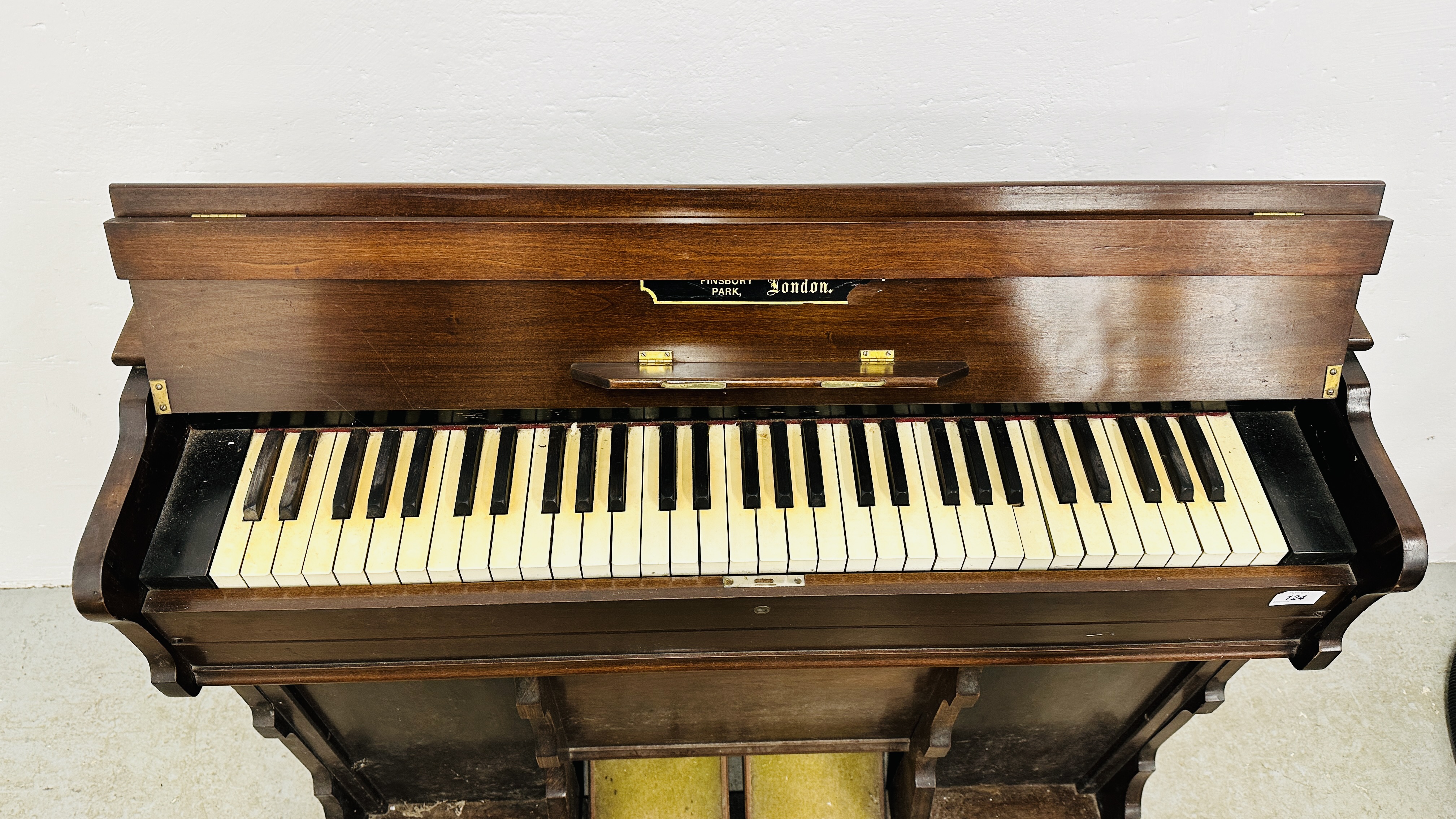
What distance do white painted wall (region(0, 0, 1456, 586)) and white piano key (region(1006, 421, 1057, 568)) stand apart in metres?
0.61

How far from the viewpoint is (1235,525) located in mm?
1484

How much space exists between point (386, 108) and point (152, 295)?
54 centimetres

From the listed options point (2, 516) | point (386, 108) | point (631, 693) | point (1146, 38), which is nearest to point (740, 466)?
point (631, 693)

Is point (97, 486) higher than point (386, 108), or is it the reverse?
point (386, 108)

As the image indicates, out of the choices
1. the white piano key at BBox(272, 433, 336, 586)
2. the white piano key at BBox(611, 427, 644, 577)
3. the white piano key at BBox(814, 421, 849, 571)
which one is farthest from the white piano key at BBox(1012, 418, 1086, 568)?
the white piano key at BBox(272, 433, 336, 586)

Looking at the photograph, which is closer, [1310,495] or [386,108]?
[1310,495]

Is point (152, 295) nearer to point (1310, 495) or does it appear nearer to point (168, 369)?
point (168, 369)

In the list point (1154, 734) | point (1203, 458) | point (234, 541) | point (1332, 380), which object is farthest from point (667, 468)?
point (1154, 734)

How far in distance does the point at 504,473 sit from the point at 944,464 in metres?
0.74

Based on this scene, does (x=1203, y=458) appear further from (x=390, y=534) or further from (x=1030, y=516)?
(x=390, y=534)

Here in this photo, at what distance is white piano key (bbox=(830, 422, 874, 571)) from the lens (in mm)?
1446

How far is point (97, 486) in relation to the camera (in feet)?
8.39

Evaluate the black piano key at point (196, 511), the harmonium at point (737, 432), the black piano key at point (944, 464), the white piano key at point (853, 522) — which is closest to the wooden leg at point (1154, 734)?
the harmonium at point (737, 432)

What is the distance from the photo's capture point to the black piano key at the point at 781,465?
149 centimetres
